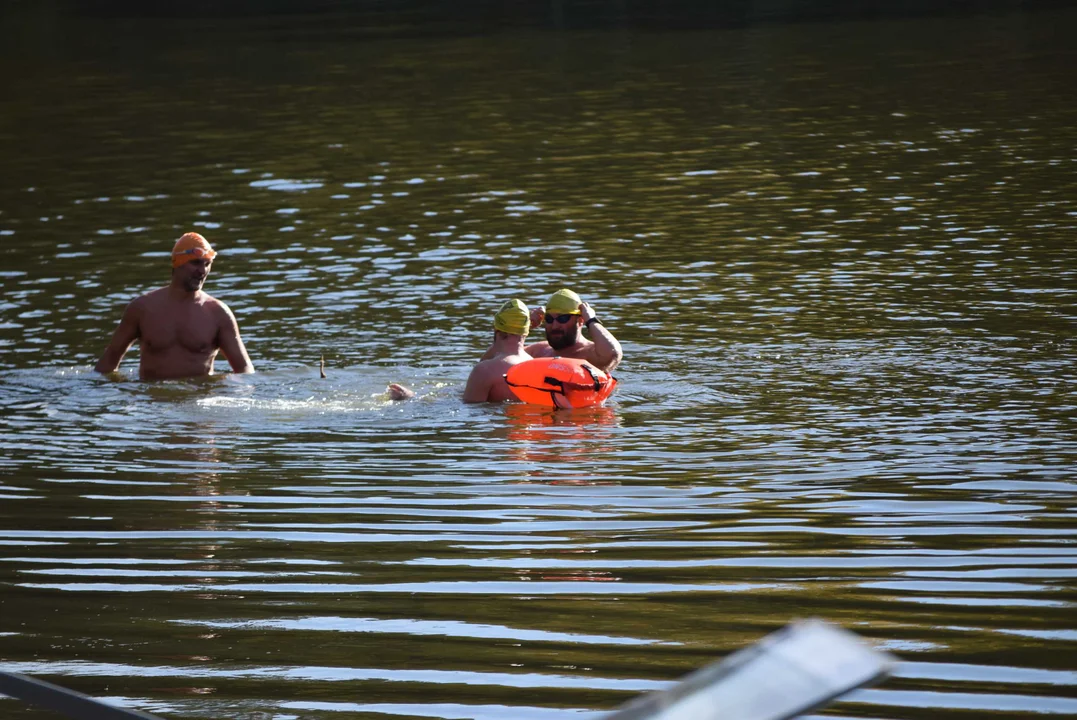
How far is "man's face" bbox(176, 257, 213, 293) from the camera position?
12164 millimetres

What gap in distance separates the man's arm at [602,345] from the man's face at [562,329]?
0.10 m

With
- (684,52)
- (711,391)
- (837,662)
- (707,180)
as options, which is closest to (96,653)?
(837,662)

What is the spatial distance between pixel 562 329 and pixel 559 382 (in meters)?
1.04

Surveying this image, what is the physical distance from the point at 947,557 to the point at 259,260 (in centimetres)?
1180

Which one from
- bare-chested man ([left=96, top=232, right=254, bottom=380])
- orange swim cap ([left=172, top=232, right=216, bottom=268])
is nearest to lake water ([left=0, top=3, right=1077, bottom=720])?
bare-chested man ([left=96, top=232, right=254, bottom=380])

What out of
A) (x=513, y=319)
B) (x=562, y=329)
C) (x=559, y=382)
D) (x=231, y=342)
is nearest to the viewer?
(x=559, y=382)

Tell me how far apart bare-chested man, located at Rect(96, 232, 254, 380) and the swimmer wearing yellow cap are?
2.04 meters

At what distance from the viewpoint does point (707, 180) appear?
2038 centimetres

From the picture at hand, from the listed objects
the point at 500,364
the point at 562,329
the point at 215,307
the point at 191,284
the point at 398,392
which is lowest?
the point at 398,392

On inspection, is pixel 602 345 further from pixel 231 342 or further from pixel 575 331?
pixel 231 342

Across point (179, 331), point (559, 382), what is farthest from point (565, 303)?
point (179, 331)

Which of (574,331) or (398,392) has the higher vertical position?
(574,331)

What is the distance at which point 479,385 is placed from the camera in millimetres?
11320

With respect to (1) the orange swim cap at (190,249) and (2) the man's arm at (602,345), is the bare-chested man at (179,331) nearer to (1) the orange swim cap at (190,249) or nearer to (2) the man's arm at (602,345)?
(1) the orange swim cap at (190,249)
